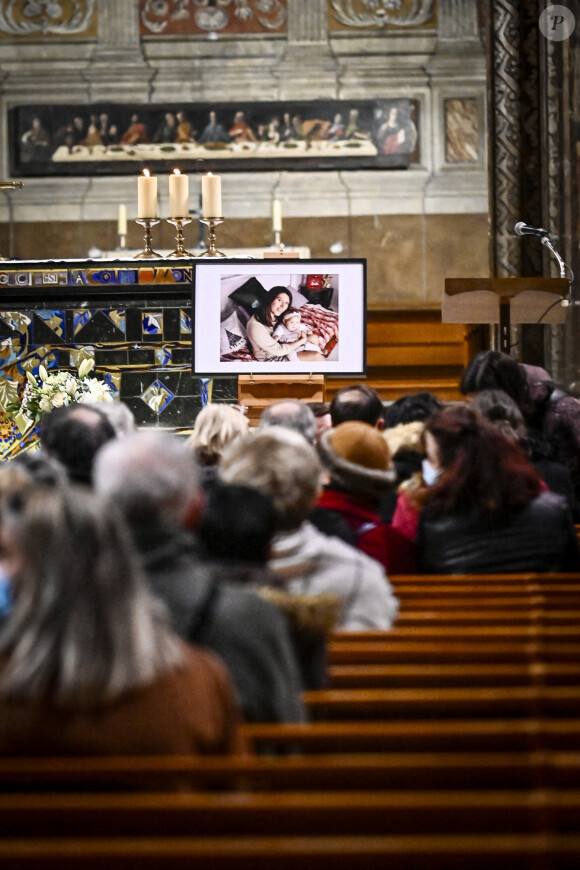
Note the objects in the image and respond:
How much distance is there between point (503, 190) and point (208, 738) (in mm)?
7746

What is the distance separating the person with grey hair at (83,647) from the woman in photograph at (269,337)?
455 cm

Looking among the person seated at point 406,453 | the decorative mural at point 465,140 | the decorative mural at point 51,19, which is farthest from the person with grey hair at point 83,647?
the decorative mural at point 51,19

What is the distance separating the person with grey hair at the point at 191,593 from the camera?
2.16 metres

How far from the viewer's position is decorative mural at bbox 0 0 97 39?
13.8 meters

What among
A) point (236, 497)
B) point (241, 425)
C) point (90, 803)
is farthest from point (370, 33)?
point (90, 803)

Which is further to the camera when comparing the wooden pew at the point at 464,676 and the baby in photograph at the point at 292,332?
the baby in photograph at the point at 292,332

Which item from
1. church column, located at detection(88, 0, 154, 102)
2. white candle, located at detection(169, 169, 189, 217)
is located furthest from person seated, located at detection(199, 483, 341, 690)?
church column, located at detection(88, 0, 154, 102)

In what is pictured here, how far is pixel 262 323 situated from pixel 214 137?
24.9ft

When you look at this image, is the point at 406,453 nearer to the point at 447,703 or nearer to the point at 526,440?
the point at 526,440

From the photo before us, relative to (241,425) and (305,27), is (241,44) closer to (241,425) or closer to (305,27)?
(305,27)

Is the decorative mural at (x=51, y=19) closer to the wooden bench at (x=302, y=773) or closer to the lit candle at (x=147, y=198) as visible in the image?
the lit candle at (x=147, y=198)

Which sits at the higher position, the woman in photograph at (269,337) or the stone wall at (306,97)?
the stone wall at (306,97)

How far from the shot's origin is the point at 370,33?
13.7 metres

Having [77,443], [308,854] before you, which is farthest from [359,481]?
[308,854]
